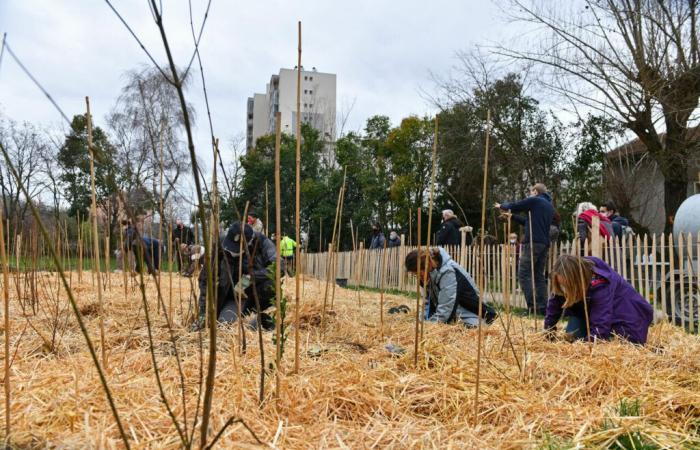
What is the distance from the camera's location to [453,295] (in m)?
3.66

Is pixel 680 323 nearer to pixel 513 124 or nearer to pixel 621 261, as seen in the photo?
pixel 621 261

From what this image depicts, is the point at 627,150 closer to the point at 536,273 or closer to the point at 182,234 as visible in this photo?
the point at 536,273

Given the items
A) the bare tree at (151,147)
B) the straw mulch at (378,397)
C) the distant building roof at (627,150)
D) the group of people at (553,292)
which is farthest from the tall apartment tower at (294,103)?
the straw mulch at (378,397)

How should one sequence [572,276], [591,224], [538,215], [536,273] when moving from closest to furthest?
[572,276] → [538,215] → [536,273] → [591,224]

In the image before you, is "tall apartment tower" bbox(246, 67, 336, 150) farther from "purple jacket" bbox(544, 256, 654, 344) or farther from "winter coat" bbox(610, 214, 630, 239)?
"purple jacket" bbox(544, 256, 654, 344)

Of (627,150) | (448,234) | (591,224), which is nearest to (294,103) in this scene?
(627,150)

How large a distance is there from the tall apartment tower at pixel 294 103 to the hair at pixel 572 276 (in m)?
9.13

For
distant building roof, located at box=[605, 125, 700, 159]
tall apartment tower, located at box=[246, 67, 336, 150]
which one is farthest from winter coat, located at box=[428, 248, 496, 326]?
distant building roof, located at box=[605, 125, 700, 159]

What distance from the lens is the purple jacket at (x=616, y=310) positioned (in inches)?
115

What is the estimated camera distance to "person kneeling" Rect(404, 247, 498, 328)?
3.66m

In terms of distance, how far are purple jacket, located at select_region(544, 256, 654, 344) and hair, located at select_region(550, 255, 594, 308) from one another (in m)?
0.11

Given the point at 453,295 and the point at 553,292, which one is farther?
the point at 453,295

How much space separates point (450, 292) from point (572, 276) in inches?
36.4

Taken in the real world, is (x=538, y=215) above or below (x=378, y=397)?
above
